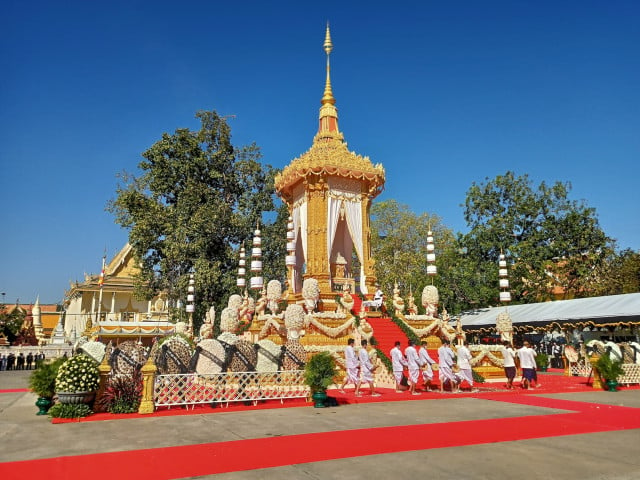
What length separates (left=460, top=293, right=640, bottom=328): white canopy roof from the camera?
1908 cm

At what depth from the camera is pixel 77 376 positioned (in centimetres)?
906

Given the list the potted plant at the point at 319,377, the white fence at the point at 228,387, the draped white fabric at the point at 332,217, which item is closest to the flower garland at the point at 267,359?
the white fence at the point at 228,387

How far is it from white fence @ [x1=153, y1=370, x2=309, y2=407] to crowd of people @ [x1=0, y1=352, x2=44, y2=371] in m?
21.4

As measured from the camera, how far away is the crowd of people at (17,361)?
2751 centimetres

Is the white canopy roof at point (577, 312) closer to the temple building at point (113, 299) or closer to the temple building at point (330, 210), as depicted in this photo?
the temple building at point (330, 210)

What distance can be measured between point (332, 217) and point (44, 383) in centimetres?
1519

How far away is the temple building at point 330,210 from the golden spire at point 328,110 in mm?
637

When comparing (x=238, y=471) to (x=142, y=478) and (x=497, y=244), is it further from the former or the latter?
(x=497, y=244)

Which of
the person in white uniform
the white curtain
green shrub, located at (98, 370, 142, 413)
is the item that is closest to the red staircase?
the person in white uniform

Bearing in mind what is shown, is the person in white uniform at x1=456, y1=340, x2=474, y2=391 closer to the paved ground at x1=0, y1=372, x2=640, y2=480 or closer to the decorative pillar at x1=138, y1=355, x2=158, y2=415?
the paved ground at x1=0, y1=372, x2=640, y2=480

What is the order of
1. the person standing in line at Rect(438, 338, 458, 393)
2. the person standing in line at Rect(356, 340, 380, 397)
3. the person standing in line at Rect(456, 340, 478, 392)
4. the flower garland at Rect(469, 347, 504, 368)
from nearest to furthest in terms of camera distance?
the person standing in line at Rect(356, 340, 380, 397)
the person standing in line at Rect(438, 338, 458, 393)
the person standing in line at Rect(456, 340, 478, 392)
the flower garland at Rect(469, 347, 504, 368)

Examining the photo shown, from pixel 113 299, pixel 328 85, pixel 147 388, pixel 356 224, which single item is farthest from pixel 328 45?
pixel 113 299

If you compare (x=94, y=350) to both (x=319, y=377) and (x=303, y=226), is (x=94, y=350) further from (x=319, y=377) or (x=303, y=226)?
(x=303, y=226)

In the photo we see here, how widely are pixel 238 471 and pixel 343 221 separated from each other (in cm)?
1962
